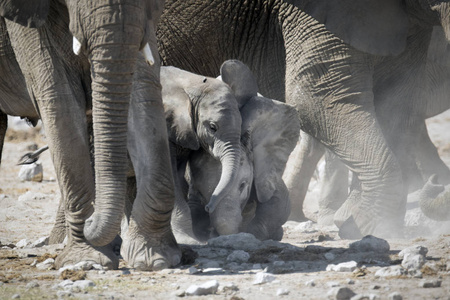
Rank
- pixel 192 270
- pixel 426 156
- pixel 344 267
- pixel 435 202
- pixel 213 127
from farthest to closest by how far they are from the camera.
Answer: pixel 426 156
pixel 435 202
pixel 213 127
pixel 192 270
pixel 344 267

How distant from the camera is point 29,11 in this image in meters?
4.87

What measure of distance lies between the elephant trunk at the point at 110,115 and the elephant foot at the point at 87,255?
302mm

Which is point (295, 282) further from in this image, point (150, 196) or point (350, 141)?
point (350, 141)

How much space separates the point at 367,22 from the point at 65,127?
2.73 metres

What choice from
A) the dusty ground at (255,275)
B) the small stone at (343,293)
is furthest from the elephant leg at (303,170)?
the small stone at (343,293)

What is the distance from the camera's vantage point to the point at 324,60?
22.1 ft

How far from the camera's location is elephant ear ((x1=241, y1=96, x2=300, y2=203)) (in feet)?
21.4

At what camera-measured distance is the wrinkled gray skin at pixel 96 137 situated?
4551 mm

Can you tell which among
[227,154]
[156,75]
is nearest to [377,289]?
[156,75]

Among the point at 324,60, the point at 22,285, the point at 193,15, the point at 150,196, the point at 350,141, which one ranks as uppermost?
the point at 193,15

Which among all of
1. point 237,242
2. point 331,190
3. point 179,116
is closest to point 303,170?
point 331,190

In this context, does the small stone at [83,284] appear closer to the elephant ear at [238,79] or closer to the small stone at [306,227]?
the elephant ear at [238,79]

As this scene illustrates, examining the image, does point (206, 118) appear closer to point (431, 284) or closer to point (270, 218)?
point (270, 218)

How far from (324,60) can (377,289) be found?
2.83 m
